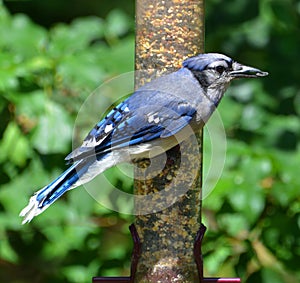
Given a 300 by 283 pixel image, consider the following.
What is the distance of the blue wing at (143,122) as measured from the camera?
3764mm

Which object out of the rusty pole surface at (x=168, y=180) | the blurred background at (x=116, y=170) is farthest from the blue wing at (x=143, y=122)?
the blurred background at (x=116, y=170)

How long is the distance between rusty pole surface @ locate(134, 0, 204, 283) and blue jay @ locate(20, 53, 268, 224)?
0.17 metres

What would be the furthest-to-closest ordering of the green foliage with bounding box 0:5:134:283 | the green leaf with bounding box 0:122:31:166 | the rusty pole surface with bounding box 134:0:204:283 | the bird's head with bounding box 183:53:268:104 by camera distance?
the green leaf with bounding box 0:122:31:166
the green foliage with bounding box 0:5:134:283
the rusty pole surface with bounding box 134:0:204:283
the bird's head with bounding box 183:53:268:104

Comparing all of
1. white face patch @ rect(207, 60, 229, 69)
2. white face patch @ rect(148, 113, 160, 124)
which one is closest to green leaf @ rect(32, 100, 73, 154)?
white face patch @ rect(148, 113, 160, 124)

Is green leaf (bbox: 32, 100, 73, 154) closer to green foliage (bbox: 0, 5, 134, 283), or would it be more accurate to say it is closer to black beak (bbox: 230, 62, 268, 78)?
green foliage (bbox: 0, 5, 134, 283)

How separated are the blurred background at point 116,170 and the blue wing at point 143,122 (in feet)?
2.90

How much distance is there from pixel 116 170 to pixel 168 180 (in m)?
0.68

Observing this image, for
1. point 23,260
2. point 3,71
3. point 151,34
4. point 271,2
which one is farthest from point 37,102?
point 271,2

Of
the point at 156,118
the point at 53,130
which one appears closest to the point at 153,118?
the point at 156,118

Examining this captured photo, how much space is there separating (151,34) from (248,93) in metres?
1.65

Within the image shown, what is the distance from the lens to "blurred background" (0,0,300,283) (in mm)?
4691

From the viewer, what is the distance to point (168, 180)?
404cm

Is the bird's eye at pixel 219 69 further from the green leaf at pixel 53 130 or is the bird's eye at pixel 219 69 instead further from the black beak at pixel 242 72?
the green leaf at pixel 53 130

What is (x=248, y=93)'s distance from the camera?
560cm
